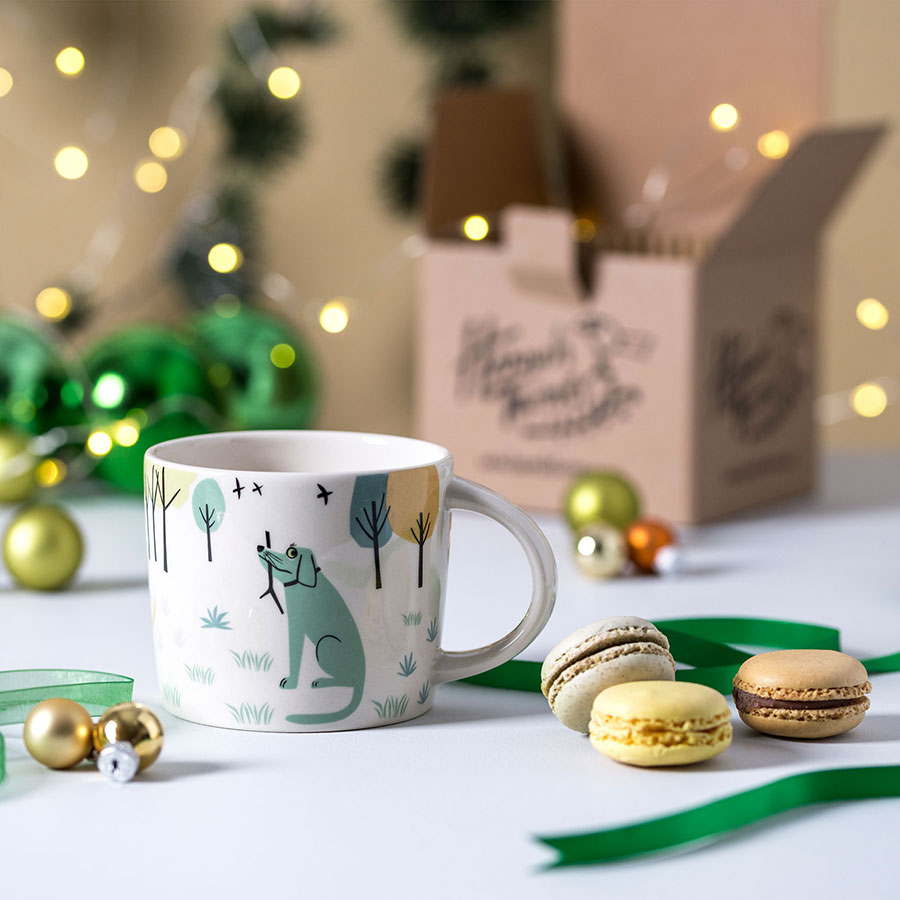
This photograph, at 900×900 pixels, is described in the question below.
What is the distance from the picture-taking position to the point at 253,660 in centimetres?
51

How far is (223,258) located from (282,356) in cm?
22

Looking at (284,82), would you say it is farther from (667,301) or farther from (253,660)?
(253,660)

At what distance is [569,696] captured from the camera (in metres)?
0.52

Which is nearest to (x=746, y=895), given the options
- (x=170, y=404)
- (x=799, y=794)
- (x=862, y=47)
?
(x=799, y=794)

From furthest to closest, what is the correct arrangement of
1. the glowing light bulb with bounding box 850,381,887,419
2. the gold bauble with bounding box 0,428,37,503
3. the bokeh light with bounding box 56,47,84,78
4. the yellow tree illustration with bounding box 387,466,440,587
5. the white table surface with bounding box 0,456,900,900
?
1. the glowing light bulb with bounding box 850,381,887,419
2. the bokeh light with bounding box 56,47,84,78
3. the gold bauble with bounding box 0,428,37,503
4. the yellow tree illustration with bounding box 387,466,440,587
5. the white table surface with bounding box 0,456,900,900

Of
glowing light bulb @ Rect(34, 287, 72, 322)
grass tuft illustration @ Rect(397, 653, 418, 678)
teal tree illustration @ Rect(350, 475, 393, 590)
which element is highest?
glowing light bulb @ Rect(34, 287, 72, 322)

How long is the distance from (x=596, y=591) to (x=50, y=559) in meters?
0.31

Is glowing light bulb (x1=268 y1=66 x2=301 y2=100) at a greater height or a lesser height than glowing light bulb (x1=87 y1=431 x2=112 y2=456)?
greater

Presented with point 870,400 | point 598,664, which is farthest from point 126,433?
point 870,400

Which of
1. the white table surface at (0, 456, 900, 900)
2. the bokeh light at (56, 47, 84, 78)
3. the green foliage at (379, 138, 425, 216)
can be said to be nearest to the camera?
the white table surface at (0, 456, 900, 900)

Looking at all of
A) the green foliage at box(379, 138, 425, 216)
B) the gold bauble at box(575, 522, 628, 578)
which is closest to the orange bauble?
the gold bauble at box(575, 522, 628, 578)

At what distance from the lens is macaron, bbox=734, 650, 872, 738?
519 millimetres

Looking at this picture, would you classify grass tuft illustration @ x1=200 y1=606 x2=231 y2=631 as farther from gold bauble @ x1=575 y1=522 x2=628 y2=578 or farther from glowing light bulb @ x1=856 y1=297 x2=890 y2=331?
glowing light bulb @ x1=856 y1=297 x2=890 y2=331

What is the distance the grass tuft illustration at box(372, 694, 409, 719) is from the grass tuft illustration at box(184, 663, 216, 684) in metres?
0.06
